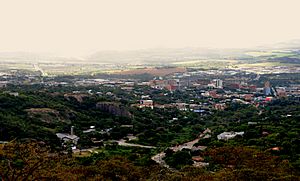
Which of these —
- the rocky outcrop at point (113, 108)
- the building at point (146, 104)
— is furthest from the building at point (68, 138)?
the building at point (146, 104)

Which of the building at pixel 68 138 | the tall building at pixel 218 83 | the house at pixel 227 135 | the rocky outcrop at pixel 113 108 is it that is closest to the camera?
the building at pixel 68 138

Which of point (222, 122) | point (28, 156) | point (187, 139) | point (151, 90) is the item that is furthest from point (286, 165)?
point (151, 90)

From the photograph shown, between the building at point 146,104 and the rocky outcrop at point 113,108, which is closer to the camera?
the rocky outcrop at point 113,108

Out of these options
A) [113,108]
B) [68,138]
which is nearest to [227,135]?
[68,138]

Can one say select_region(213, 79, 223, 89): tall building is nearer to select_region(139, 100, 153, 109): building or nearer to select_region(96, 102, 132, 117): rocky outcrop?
select_region(139, 100, 153, 109): building

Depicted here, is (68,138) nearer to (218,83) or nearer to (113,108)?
(113,108)

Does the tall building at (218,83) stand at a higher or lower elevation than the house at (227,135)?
lower

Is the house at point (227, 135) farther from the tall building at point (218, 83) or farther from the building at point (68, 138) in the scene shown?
the tall building at point (218, 83)

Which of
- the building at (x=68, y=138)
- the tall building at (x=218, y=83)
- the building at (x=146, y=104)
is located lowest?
the tall building at (x=218, y=83)

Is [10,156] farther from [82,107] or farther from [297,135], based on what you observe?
[82,107]
